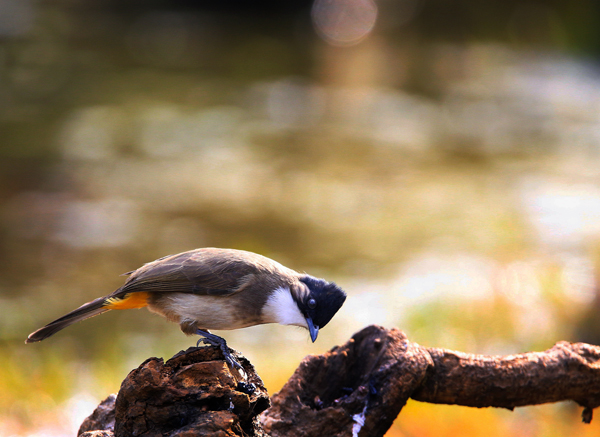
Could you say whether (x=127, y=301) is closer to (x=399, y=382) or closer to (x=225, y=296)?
(x=225, y=296)

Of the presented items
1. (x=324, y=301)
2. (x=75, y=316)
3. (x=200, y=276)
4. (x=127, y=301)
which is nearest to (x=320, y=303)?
(x=324, y=301)

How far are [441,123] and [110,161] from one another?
642 cm

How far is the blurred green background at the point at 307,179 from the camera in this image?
256 inches

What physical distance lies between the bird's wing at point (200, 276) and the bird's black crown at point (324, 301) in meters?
0.30

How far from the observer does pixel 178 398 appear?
276 centimetres

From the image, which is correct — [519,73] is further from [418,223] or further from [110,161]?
[110,161]

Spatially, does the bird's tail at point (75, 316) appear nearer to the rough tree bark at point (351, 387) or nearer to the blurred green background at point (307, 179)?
the rough tree bark at point (351, 387)

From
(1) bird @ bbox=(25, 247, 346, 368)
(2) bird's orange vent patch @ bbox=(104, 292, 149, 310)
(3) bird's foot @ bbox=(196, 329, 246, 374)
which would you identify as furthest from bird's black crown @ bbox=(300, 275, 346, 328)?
(2) bird's orange vent patch @ bbox=(104, 292, 149, 310)

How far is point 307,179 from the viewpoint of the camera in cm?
1093

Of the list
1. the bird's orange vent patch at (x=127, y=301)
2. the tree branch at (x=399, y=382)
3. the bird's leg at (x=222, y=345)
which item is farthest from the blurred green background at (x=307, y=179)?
the bird's leg at (x=222, y=345)

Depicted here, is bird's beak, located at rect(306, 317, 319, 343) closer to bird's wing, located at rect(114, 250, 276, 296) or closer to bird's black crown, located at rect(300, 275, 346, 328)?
bird's black crown, located at rect(300, 275, 346, 328)

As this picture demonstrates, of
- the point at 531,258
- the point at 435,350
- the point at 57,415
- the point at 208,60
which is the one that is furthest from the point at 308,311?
the point at 208,60

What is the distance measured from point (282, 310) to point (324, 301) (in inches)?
8.2

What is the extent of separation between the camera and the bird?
3.24 metres
